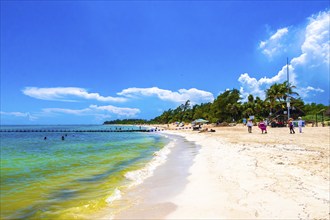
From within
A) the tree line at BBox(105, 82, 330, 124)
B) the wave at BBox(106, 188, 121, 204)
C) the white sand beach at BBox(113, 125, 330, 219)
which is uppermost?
the tree line at BBox(105, 82, 330, 124)

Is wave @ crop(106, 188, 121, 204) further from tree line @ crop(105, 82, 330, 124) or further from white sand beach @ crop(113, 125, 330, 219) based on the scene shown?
tree line @ crop(105, 82, 330, 124)

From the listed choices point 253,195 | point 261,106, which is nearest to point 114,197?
point 253,195

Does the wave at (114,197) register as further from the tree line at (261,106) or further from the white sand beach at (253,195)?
the tree line at (261,106)

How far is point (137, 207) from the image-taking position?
7.04 meters

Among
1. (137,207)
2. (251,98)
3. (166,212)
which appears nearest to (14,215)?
(137,207)

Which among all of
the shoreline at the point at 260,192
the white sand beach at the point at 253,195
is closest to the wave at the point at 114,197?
the white sand beach at the point at 253,195

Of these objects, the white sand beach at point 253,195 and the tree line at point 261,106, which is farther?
the tree line at point 261,106

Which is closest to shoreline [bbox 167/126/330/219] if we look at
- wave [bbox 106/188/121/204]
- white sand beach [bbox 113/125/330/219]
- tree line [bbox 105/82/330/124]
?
white sand beach [bbox 113/125/330/219]

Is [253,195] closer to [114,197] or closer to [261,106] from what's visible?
[114,197]

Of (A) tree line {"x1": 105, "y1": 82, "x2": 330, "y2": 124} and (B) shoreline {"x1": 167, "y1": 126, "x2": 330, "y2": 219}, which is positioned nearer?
(B) shoreline {"x1": 167, "y1": 126, "x2": 330, "y2": 219}

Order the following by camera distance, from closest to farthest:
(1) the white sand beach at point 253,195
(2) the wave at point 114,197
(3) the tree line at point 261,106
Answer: (1) the white sand beach at point 253,195 → (2) the wave at point 114,197 → (3) the tree line at point 261,106

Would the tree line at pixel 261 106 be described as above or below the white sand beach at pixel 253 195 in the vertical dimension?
above

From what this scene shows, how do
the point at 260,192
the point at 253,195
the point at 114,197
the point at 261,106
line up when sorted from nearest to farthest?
the point at 253,195, the point at 260,192, the point at 114,197, the point at 261,106

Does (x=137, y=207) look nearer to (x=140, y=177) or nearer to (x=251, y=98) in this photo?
(x=140, y=177)
